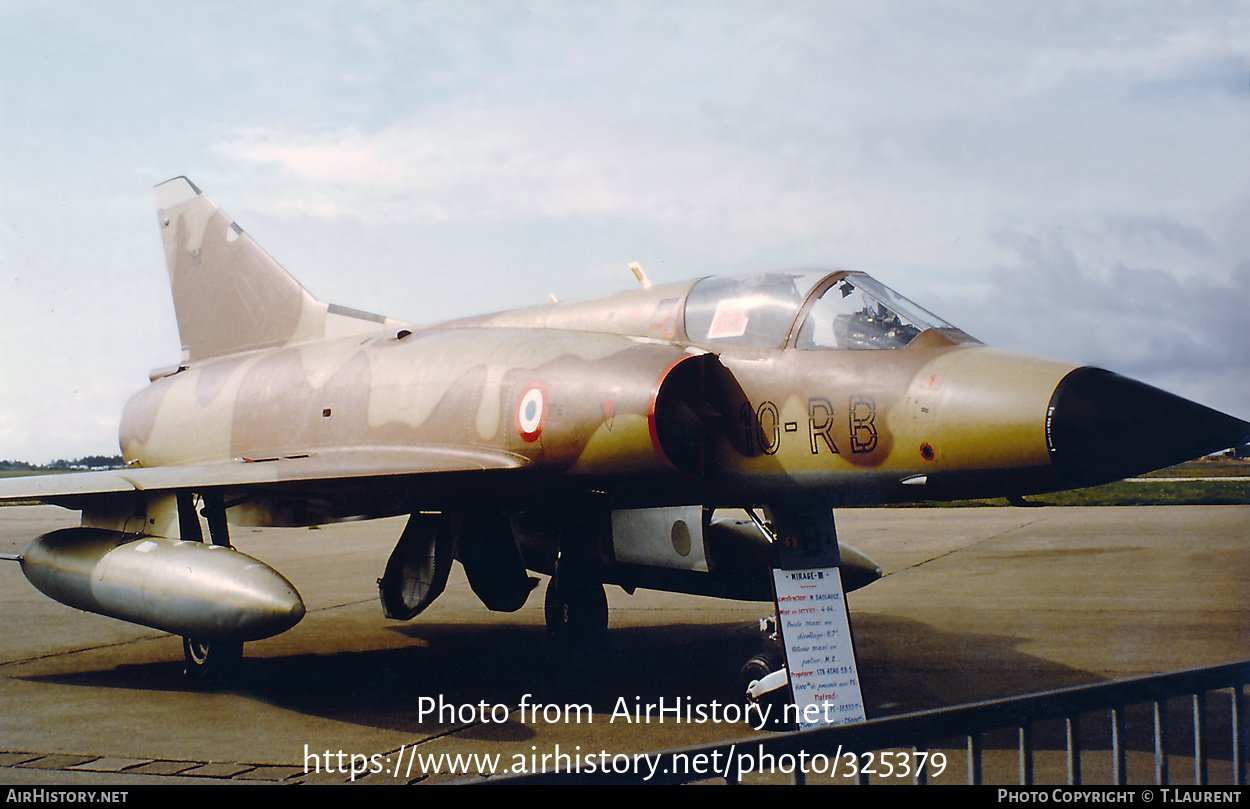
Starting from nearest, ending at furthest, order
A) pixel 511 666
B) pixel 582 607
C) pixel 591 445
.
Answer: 1. pixel 591 445
2. pixel 582 607
3. pixel 511 666

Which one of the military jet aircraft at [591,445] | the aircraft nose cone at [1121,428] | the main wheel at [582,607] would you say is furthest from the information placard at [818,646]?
the main wheel at [582,607]

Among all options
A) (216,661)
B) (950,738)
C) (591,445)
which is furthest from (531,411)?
(950,738)

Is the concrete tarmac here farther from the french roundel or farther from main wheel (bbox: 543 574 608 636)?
the french roundel

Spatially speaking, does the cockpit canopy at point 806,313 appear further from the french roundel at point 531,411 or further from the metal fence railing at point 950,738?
the metal fence railing at point 950,738

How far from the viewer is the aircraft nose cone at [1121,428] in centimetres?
425

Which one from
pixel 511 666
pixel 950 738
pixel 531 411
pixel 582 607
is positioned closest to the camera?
pixel 950 738

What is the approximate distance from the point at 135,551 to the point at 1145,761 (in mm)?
6603

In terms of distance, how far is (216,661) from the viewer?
704 centimetres

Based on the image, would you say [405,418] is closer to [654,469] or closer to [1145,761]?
[654,469]

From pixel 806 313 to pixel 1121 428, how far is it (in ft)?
6.36

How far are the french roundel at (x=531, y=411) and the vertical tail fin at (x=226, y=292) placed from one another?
9.89 ft

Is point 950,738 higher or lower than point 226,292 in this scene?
lower

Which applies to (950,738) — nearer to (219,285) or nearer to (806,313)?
(806,313)

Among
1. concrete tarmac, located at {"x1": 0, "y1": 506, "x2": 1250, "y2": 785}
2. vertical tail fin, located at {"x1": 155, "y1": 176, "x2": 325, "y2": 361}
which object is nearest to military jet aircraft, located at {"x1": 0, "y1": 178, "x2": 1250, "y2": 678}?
vertical tail fin, located at {"x1": 155, "y1": 176, "x2": 325, "y2": 361}
